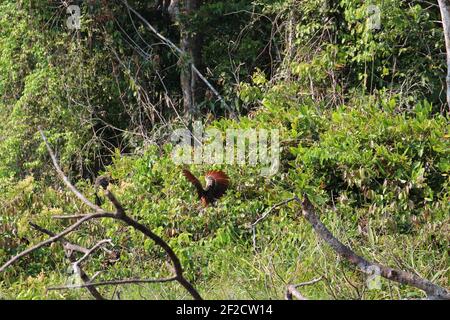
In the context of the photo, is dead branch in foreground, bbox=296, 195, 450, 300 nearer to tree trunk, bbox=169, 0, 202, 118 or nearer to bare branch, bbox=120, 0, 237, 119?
bare branch, bbox=120, 0, 237, 119

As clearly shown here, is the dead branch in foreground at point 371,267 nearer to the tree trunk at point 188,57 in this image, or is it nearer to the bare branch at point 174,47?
the bare branch at point 174,47

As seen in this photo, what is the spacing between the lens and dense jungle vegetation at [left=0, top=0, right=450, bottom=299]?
6.11m

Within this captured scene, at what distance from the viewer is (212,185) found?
283 inches

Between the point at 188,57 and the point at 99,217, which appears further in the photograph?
the point at 188,57

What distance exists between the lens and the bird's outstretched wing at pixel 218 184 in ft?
23.6

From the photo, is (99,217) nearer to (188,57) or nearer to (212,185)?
(212,185)

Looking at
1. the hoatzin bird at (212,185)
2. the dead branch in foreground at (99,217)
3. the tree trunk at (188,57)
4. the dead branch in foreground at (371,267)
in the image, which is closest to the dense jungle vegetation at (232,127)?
the tree trunk at (188,57)

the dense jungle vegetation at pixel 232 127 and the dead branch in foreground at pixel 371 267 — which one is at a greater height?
the dead branch in foreground at pixel 371 267

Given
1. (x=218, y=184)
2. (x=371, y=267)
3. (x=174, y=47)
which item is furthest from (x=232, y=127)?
(x=371, y=267)

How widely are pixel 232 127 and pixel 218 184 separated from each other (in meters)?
0.87

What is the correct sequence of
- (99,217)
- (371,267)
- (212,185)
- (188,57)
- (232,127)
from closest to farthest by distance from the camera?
(99,217) < (371,267) < (212,185) < (232,127) < (188,57)

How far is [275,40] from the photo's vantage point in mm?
9805

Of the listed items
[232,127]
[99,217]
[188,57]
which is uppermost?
[99,217]

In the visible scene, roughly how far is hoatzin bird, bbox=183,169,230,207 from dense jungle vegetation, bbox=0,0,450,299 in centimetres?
12
